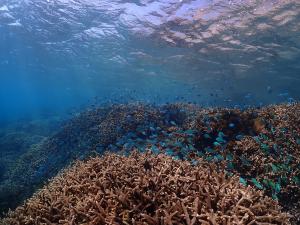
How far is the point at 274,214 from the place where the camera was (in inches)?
171

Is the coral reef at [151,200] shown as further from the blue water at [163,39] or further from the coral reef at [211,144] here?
the blue water at [163,39]

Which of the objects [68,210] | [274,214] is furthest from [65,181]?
[274,214]

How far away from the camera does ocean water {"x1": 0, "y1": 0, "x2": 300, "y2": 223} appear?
41.2 ft

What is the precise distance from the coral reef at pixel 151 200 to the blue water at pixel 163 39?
27.8 ft

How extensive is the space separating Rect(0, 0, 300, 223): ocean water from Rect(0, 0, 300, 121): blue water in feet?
0.33

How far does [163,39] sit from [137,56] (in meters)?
8.88

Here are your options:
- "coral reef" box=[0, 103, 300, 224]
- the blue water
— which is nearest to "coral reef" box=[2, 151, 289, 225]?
"coral reef" box=[0, 103, 300, 224]

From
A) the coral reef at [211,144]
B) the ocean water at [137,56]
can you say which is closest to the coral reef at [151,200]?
the coral reef at [211,144]

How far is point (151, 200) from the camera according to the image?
4.56 m

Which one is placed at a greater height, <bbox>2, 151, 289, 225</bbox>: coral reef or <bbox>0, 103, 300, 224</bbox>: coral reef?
<bbox>2, 151, 289, 225</bbox>: coral reef

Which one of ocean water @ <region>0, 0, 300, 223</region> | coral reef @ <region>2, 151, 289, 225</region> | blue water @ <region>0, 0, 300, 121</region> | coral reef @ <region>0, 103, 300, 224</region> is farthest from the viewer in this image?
blue water @ <region>0, 0, 300, 121</region>

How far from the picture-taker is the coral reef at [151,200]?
13.4 feet

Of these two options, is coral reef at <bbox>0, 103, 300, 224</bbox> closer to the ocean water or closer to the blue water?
the ocean water

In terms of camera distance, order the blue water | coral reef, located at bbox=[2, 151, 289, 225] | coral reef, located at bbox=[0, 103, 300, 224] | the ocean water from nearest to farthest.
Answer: coral reef, located at bbox=[2, 151, 289, 225], coral reef, located at bbox=[0, 103, 300, 224], the ocean water, the blue water
